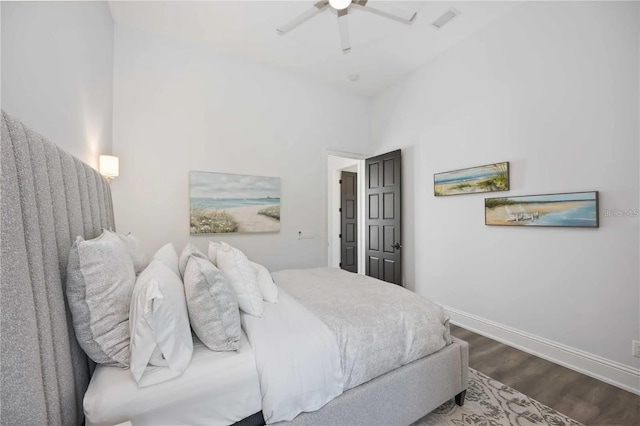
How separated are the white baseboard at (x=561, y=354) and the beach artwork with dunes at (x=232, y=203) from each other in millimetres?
2708

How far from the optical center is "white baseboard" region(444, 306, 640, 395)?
6.38 ft

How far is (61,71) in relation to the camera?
1.55m

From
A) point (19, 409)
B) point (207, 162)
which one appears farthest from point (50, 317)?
point (207, 162)

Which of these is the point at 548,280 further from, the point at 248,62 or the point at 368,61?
the point at 248,62

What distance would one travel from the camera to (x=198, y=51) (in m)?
3.15

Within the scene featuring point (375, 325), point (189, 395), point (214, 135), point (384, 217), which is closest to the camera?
point (189, 395)

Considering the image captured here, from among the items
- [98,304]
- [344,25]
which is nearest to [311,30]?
[344,25]

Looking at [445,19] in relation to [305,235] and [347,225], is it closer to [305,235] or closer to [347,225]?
[305,235]

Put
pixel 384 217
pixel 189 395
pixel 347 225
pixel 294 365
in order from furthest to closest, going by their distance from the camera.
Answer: pixel 347 225, pixel 384 217, pixel 294 365, pixel 189 395

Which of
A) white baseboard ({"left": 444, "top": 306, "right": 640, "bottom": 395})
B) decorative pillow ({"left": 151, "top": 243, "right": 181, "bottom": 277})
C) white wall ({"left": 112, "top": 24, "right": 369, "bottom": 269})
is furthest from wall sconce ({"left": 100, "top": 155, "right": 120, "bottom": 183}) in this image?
white baseboard ({"left": 444, "top": 306, "right": 640, "bottom": 395})

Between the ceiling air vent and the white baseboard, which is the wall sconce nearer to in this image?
the ceiling air vent

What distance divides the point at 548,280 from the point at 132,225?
13.8 ft

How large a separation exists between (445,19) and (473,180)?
68.2 inches

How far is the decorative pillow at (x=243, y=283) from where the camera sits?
1.49 meters
